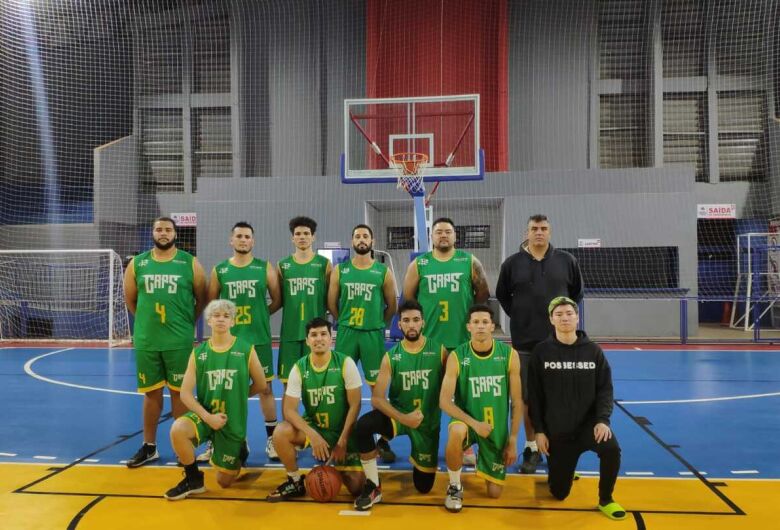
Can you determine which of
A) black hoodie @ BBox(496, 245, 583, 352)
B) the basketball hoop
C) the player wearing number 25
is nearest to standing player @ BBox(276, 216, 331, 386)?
the player wearing number 25

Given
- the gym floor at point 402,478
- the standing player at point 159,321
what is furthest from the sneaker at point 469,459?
the standing player at point 159,321

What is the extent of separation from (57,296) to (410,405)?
558 inches

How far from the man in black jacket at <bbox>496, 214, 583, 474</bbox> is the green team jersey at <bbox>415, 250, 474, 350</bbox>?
1.27 ft

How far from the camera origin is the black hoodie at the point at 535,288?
462 cm

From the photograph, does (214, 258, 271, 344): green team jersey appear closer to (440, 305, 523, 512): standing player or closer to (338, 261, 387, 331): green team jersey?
(338, 261, 387, 331): green team jersey

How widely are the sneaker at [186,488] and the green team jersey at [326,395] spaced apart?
33.7 inches

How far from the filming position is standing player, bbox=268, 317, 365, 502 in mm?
3994

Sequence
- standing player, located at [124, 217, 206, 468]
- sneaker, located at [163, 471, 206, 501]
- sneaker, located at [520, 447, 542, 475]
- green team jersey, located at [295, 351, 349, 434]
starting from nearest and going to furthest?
sneaker, located at [163, 471, 206, 501] → green team jersey, located at [295, 351, 349, 434] → sneaker, located at [520, 447, 542, 475] → standing player, located at [124, 217, 206, 468]

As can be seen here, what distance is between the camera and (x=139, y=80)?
1706cm

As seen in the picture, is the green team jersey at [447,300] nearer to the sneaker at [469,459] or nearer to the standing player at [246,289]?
the sneaker at [469,459]

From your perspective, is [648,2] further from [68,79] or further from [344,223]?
[68,79]

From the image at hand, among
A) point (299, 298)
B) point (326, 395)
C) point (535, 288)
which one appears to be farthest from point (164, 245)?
point (535, 288)

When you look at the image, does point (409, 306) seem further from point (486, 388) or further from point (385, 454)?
point (385, 454)

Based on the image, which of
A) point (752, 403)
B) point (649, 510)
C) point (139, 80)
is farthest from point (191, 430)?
point (139, 80)
